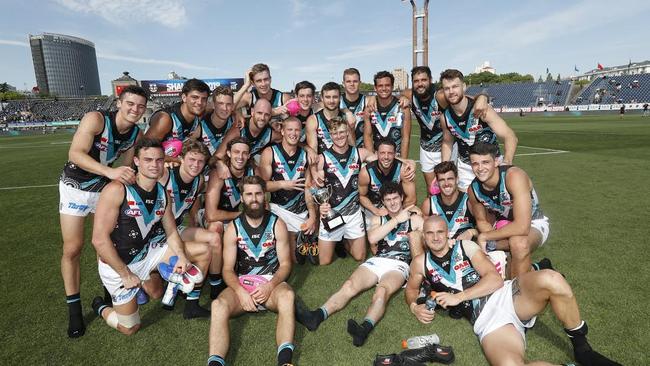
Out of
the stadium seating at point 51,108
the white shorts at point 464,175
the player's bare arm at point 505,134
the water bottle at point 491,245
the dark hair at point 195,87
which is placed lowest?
the water bottle at point 491,245

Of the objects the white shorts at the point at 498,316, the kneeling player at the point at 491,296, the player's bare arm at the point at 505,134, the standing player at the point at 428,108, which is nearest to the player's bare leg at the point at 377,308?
the kneeling player at the point at 491,296

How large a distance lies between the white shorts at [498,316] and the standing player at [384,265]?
995 millimetres

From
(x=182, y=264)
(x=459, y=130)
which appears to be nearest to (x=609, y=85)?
(x=459, y=130)

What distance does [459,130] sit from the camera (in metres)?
5.85

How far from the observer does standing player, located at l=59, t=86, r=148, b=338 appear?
3967mm

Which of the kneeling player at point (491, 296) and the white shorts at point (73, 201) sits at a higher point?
the white shorts at point (73, 201)

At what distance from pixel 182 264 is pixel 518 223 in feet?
12.3

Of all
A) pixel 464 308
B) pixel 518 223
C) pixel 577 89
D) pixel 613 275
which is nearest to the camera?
pixel 464 308

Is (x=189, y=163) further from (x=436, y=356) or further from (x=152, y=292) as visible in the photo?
(x=436, y=356)

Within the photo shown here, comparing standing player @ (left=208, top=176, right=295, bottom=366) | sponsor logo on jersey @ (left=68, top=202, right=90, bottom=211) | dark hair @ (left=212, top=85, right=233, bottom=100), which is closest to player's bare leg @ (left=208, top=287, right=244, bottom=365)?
standing player @ (left=208, top=176, right=295, bottom=366)

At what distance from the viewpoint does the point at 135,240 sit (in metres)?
4.05

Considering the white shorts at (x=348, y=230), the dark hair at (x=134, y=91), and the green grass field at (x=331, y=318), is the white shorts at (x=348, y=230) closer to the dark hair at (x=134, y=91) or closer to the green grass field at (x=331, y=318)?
the green grass field at (x=331, y=318)

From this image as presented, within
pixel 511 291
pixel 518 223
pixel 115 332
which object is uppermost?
pixel 518 223

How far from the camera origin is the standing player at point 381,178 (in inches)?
207
